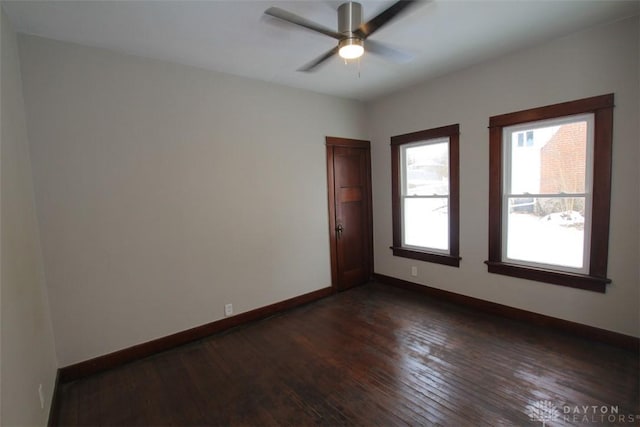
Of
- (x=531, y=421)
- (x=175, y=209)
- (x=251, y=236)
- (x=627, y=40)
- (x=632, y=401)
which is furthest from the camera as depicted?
(x=251, y=236)

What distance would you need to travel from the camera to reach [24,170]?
209 centimetres

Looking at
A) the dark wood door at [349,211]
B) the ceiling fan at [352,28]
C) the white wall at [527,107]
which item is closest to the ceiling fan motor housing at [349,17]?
the ceiling fan at [352,28]

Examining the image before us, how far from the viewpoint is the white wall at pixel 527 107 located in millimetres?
2494

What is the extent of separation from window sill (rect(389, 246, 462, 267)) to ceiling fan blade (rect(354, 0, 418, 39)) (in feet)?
9.22

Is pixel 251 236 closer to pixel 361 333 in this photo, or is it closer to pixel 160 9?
pixel 361 333

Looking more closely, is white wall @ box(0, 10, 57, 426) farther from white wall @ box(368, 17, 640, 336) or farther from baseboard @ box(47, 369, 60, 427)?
white wall @ box(368, 17, 640, 336)

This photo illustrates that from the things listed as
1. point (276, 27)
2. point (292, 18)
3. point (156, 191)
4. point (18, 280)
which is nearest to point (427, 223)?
point (276, 27)

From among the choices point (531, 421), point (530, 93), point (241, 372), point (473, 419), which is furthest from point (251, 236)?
point (530, 93)

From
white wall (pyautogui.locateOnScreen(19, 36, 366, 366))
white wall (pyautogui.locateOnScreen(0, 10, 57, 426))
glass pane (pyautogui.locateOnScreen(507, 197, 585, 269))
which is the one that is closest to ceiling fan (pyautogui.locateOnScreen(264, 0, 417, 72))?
white wall (pyautogui.locateOnScreen(19, 36, 366, 366))

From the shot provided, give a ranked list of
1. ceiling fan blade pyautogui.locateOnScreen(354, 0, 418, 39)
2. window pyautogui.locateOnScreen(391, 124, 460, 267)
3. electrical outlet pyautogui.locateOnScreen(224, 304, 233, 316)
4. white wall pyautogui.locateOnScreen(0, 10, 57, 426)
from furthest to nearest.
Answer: window pyautogui.locateOnScreen(391, 124, 460, 267) → electrical outlet pyautogui.locateOnScreen(224, 304, 233, 316) → ceiling fan blade pyautogui.locateOnScreen(354, 0, 418, 39) → white wall pyautogui.locateOnScreen(0, 10, 57, 426)

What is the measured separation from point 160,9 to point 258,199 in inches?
75.9

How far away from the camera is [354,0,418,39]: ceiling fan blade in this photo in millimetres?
1652

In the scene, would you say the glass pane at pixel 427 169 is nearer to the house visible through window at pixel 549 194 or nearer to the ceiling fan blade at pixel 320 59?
the house visible through window at pixel 549 194

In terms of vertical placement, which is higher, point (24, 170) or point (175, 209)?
point (24, 170)
